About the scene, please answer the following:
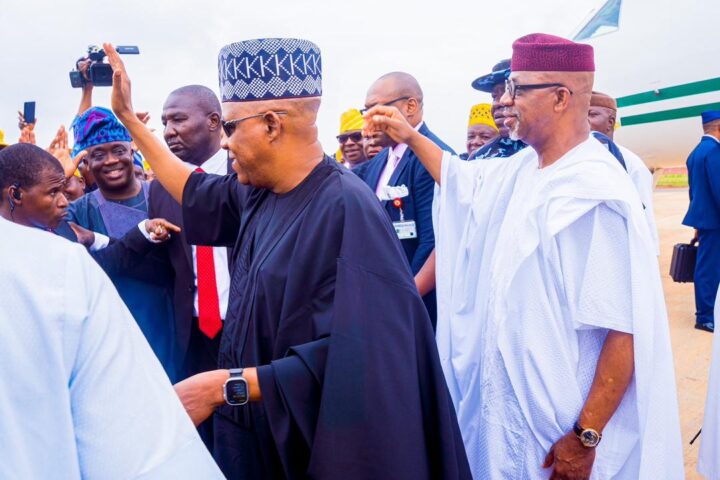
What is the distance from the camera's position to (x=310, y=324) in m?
1.58

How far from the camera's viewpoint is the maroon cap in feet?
7.20

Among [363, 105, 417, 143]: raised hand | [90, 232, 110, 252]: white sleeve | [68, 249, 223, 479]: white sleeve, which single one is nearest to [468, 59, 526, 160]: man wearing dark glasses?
[363, 105, 417, 143]: raised hand

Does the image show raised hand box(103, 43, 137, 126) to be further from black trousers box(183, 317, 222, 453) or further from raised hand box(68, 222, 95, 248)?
black trousers box(183, 317, 222, 453)

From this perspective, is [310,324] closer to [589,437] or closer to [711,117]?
[589,437]

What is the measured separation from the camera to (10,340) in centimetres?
78

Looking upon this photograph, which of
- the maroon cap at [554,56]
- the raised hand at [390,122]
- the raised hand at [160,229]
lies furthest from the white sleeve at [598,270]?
the raised hand at [160,229]

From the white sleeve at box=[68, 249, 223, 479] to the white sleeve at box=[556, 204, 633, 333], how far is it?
4.73 ft

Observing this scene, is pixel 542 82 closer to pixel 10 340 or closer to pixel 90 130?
pixel 10 340

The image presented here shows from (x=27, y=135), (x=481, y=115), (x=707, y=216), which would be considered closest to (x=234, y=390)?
(x=27, y=135)

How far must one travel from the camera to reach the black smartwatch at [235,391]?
150 centimetres

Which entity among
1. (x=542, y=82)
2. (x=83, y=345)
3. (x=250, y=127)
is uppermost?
(x=542, y=82)

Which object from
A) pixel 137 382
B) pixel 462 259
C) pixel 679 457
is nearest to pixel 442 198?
pixel 462 259

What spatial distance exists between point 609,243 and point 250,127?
1.22 m

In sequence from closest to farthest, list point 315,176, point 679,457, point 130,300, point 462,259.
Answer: point 315,176
point 679,457
point 462,259
point 130,300
